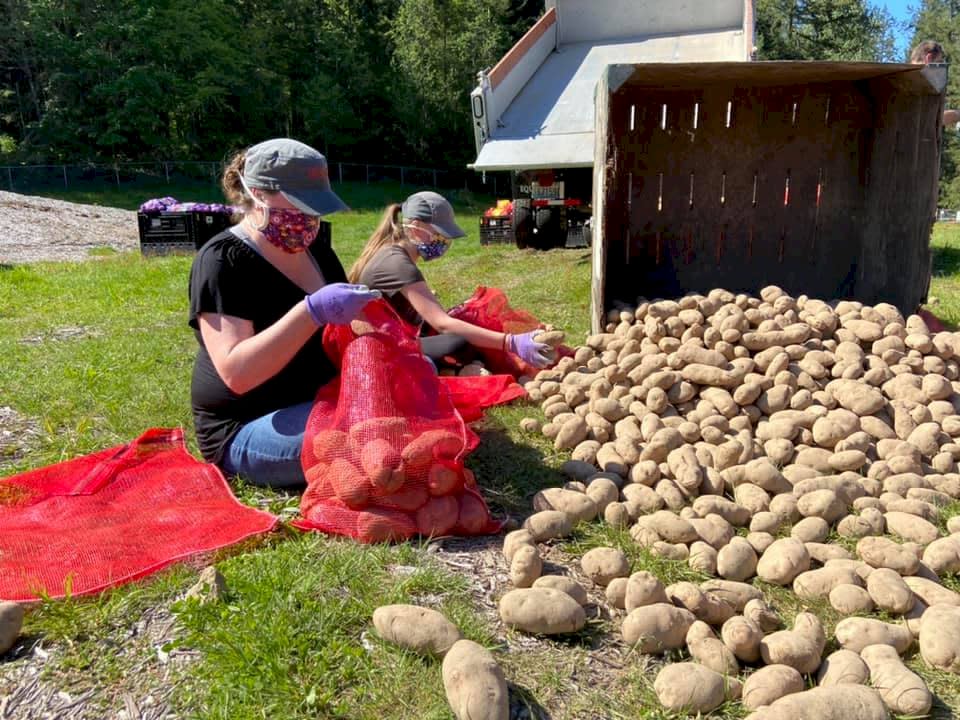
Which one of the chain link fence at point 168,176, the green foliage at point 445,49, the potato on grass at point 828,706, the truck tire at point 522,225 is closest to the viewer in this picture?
the potato on grass at point 828,706

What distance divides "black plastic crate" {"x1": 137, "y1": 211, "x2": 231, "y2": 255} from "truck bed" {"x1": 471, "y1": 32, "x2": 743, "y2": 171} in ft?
14.1

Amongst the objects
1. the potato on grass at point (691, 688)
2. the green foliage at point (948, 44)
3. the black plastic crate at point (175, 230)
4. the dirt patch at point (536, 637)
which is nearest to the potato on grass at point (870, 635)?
the potato on grass at point (691, 688)

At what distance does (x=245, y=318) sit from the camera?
268 centimetres

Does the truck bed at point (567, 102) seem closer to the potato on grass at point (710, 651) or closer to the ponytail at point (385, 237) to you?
the ponytail at point (385, 237)

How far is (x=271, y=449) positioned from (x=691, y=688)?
1.62 metres

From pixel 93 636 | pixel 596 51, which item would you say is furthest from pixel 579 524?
pixel 596 51

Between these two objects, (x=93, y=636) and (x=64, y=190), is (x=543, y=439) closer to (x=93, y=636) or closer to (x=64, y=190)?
(x=93, y=636)

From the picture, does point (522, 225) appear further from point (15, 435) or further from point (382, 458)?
point (382, 458)

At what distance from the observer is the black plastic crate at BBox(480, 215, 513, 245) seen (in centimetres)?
1150

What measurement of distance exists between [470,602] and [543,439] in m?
1.43

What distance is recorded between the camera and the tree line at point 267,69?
81.5ft

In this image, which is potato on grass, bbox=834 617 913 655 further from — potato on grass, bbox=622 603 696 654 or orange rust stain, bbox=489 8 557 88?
orange rust stain, bbox=489 8 557 88

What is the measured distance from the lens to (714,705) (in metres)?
1.80

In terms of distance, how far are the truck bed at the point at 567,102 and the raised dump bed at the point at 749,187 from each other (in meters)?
2.42
